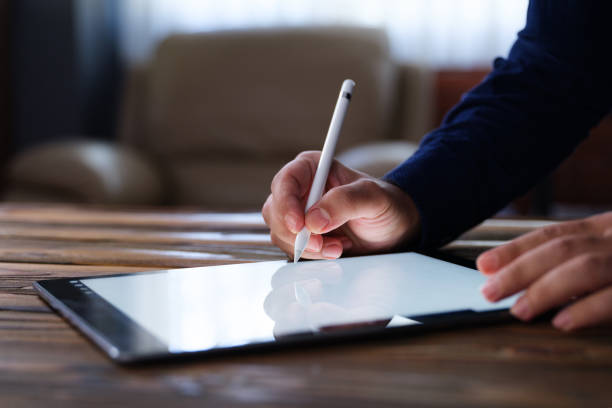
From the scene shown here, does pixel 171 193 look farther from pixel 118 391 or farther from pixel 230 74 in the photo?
pixel 118 391

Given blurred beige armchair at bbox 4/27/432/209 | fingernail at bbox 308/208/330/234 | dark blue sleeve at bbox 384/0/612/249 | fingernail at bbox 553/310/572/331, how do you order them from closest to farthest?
fingernail at bbox 553/310/572/331 → fingernail at bbox 308/208/330/234 → dark blue sleeve at bbox 384/0/612/249 → blurred beige armchair at bbox 4/27/432/209

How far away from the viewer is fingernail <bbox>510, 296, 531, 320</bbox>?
386mm

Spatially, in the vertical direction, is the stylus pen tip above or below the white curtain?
below

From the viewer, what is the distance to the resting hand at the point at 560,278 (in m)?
0.37

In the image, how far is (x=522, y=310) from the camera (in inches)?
15.3

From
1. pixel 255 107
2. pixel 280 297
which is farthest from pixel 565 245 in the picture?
pixel 255 107

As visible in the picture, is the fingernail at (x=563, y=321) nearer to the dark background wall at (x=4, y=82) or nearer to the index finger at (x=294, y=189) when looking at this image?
the index finger at (x=294, y=189)

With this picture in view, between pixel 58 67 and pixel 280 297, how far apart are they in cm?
287

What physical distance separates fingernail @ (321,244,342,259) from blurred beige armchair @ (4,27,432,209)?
1.78 meters

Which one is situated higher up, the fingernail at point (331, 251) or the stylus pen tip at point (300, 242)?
the stylus pen tip at point (300, 242)

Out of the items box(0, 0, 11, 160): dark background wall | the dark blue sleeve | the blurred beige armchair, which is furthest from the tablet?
box(0, 0, 11, 160): dark background wall

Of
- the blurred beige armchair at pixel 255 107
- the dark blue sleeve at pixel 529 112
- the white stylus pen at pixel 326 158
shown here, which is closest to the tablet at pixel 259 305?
the white stylus pen at pixel 326 158

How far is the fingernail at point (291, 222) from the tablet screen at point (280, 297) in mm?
40

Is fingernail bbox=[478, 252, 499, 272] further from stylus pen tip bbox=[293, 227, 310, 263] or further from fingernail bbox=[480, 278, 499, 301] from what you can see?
stylus pen tip bbox=[293, 227, 310, 263]
